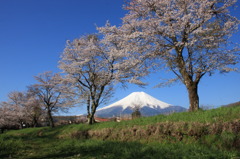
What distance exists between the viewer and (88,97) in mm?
23141

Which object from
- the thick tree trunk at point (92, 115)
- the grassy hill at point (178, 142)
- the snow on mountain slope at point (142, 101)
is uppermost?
the snow on mountain slope at point (142, 101)

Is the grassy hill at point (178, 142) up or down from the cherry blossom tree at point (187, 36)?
down

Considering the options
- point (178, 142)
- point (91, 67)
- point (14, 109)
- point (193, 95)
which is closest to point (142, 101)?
point (14, 109)

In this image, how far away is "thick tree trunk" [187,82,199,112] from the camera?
40.3ft

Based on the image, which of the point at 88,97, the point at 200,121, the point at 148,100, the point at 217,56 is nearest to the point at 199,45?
the point at 217,56

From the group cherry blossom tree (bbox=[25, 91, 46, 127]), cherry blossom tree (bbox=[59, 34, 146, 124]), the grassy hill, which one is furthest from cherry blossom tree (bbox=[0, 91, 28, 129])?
the grassy hill

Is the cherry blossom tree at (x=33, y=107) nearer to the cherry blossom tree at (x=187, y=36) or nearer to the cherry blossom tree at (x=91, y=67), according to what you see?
the cherry blossom tree at (x=91, y=67)

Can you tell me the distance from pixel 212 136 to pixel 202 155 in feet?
7.39

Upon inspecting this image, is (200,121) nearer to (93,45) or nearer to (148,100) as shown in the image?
(93,45)

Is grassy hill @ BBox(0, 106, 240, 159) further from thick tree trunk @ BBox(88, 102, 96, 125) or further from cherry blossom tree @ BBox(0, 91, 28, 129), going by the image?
cherry blossom tree @ BBox(0, 91, 28, 129)

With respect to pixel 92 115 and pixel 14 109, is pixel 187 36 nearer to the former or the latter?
pixel 92 115

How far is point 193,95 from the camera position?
1248 cm

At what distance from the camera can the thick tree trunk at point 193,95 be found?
12.3m

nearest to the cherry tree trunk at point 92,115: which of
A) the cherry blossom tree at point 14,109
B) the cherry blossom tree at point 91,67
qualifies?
the cherry blossom tree at point 91,67
